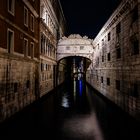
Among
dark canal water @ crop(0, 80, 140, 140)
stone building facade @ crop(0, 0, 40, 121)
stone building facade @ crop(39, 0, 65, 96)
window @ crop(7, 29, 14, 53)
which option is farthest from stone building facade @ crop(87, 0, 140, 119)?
stone building facade @ crop(39, 0, 65, 96)

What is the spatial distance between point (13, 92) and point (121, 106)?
9.23 metres

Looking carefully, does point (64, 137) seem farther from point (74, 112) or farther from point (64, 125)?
point (74, 112)

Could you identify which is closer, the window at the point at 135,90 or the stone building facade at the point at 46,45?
the window at the point at 135,90

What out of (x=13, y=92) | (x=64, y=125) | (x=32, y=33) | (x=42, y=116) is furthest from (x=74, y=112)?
(x=32, y=33)

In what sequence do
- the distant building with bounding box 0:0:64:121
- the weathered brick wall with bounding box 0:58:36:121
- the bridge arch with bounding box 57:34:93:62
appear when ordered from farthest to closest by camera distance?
the bridge arch with bounding box 57:34:93:62 < the distant building with bounding box 0:0:64:121 < the weathered brick wall with bounding box 0:58:36:121

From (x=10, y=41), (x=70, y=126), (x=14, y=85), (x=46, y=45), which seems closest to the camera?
(x=70, y=126)

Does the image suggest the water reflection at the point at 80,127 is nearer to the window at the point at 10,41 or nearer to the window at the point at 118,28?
the window at the point at 10,41

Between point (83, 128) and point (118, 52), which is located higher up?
point (118, 52)

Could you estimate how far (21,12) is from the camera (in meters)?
16.3

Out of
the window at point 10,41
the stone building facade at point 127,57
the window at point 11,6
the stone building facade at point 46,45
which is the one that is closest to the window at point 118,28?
the stone building facade at point 127,57

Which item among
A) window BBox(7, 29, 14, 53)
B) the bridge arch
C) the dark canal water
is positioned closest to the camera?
the dark canal water

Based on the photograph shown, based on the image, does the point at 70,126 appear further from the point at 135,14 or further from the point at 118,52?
the point at 118,52

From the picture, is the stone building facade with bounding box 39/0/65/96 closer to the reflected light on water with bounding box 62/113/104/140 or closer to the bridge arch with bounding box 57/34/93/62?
the bridge arch with bounding box 57/34/93/62

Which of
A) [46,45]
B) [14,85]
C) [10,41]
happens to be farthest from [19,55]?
[46,45]
